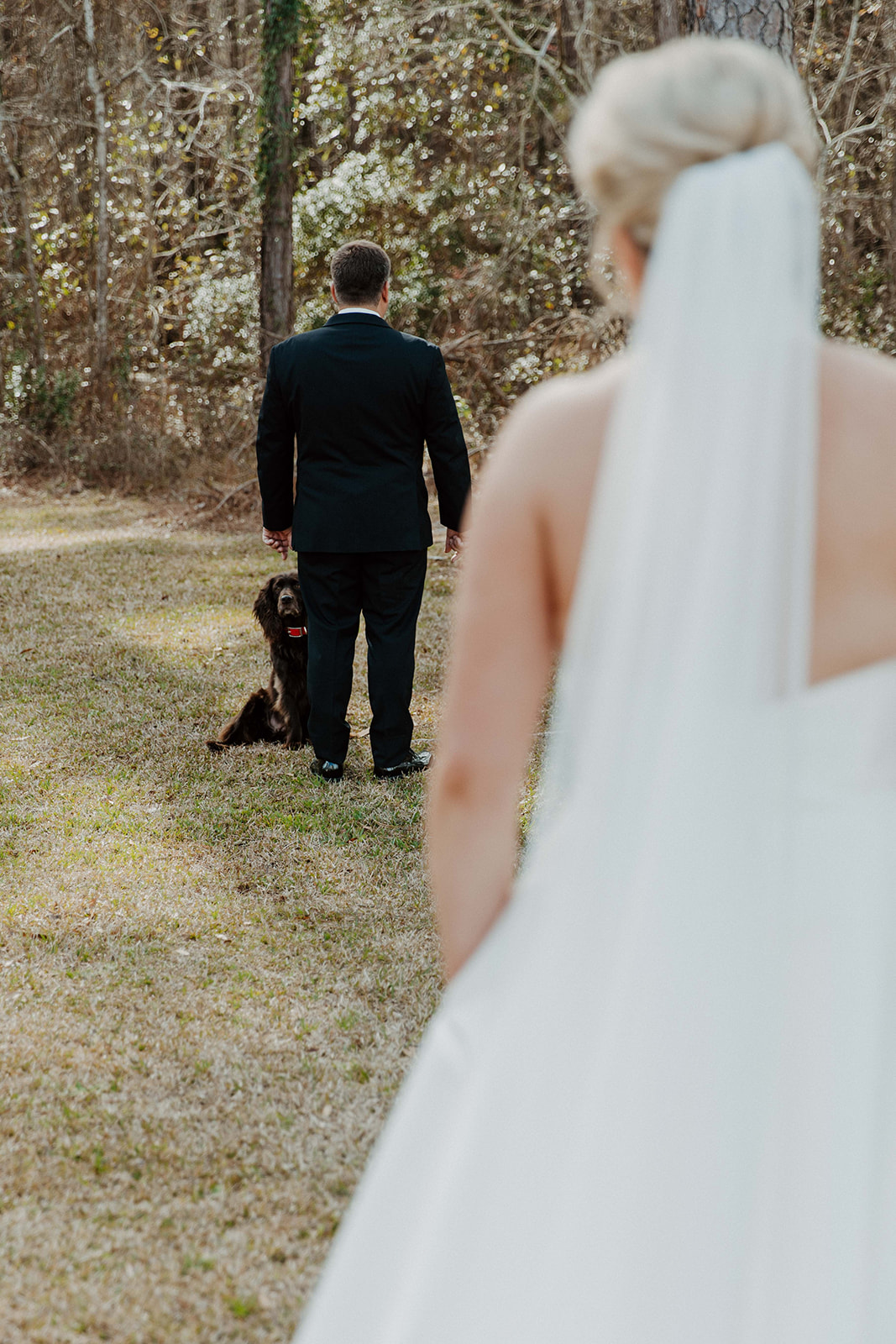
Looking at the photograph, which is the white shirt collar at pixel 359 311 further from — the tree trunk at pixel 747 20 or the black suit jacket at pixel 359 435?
the tree trunk at pixel 747 20

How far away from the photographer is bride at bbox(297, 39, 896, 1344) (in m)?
1.29

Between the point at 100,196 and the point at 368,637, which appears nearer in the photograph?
the point at 368,637

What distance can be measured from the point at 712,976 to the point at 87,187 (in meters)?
18.8

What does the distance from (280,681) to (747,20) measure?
3426mm

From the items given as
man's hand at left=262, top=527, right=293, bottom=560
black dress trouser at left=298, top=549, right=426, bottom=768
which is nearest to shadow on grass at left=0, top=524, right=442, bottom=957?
black dress trouser at left=298, top=549, right=426, bottom=768

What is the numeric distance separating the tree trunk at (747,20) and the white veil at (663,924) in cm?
386

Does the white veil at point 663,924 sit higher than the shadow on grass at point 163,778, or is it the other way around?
the white veil at point 663,924

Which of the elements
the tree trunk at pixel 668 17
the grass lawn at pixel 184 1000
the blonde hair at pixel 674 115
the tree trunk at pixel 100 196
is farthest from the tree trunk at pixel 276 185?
the blonde hair at pixel 674 115

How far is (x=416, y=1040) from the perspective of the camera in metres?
3.34

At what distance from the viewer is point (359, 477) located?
4.97 m

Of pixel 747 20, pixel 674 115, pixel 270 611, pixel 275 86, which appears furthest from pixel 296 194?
pixel 674 115

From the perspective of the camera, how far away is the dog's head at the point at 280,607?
5652mm

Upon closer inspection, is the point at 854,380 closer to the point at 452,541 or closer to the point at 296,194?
the point at 452,541

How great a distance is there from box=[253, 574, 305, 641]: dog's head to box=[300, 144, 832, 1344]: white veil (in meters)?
4.29
